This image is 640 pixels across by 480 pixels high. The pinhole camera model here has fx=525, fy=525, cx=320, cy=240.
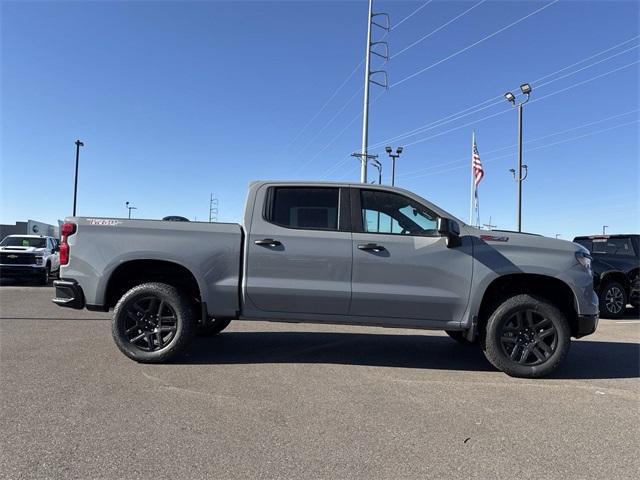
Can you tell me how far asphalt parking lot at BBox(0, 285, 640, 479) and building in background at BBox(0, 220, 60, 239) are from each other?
36.2 m

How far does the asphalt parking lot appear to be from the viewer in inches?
134

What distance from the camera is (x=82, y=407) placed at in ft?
14.3

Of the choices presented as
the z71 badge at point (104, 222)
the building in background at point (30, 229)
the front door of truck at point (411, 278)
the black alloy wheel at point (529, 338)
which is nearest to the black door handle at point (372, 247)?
the front door of truck at point (411, 278)

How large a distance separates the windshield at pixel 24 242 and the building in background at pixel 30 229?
2090 centimetres

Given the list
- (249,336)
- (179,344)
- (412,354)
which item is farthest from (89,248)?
(412,354)

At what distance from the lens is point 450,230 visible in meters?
5.52

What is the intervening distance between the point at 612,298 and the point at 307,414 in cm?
980

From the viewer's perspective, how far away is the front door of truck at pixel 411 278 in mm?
5672

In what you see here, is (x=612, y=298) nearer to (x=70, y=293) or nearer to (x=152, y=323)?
(x=152, y=323)

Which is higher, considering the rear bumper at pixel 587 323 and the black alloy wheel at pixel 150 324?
the rear bumper at pixel 587 323

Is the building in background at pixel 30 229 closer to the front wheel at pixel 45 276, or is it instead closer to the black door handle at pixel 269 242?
the front wheel at pixel 45 276

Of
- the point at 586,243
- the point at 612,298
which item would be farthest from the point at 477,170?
the point at 612,298

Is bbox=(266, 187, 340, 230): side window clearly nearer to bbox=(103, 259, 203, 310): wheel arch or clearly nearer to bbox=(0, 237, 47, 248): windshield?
bbox=(103, 259, 203, 310): wheel arch

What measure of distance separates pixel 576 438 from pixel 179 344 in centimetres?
397
